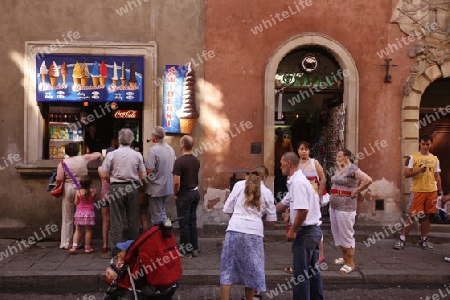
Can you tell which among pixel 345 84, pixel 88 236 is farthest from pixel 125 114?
pixel 345 84

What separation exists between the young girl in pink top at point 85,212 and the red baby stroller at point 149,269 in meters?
3.39

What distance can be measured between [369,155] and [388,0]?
325 cm

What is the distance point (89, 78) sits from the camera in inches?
373

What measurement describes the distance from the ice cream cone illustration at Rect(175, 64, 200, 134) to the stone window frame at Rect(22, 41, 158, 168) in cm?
56

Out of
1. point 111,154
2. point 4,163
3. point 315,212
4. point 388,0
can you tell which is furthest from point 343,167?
point 4,163

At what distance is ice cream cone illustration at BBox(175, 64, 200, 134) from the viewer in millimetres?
9555

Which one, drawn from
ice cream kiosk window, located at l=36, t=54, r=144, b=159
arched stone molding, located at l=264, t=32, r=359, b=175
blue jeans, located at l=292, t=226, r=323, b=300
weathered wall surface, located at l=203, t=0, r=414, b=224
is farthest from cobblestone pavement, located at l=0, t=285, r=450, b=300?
ice cream kiosk window, located at l=36, t=54, r=144, b=159

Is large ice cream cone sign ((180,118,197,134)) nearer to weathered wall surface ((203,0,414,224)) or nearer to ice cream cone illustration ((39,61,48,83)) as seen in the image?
weathered wall surface ((203,0,414,224))

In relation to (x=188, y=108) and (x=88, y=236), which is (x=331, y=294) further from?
(x=188, y=108)

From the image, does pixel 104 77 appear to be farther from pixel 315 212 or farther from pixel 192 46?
pixel 315 212

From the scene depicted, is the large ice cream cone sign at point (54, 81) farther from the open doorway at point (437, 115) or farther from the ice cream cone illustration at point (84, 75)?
the open doorway at point (437, 115)

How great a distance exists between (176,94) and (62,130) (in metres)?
2.44

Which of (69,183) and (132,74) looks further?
(132,74)

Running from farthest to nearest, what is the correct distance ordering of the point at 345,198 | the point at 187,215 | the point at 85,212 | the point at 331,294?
the point at 85,212
the point at 187,215
the point at 345,198
the point at 331,294
